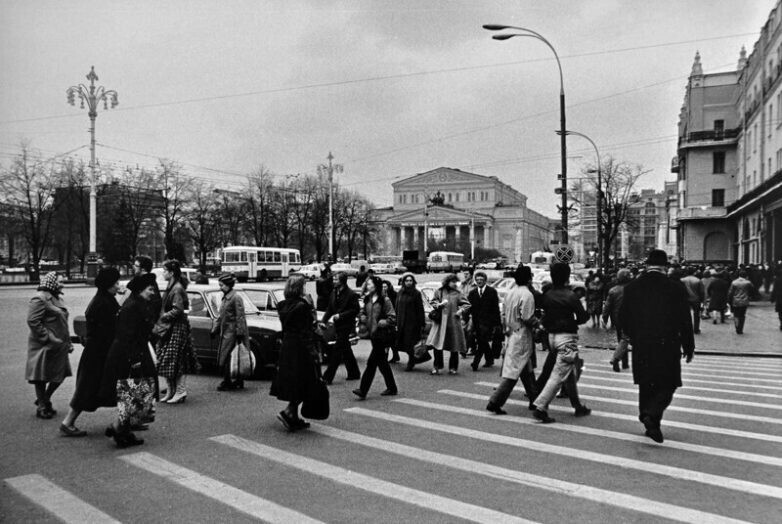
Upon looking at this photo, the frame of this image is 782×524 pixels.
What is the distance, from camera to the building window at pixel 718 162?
2482 inches

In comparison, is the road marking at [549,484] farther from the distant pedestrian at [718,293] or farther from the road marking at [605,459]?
the distant pedestrian at [718,293]

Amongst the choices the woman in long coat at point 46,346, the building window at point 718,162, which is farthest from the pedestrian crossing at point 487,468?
the building window at point 718,162

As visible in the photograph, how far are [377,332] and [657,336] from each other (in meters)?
3.96

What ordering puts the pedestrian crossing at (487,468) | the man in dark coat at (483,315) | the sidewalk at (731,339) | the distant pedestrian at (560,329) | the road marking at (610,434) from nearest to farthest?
1. the pedestrian crossing at (487,468)
2. the road marking at (610,434)
3. the distant pedestrian at (560,329)
4. the man in dark coat at (483,315)
5. the sidewalk at (731,339)

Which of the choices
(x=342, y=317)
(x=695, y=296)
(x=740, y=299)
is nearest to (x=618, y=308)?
(x=342, y=317)

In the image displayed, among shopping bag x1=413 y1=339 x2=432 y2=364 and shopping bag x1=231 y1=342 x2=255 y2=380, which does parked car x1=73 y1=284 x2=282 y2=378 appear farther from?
shopping bag x1=413 y1=339 x2=432 y2=364

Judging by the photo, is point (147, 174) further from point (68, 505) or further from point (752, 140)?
point (68, 505)

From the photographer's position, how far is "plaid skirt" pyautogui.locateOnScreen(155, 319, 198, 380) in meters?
9.41

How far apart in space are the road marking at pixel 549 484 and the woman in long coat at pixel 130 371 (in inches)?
83.6

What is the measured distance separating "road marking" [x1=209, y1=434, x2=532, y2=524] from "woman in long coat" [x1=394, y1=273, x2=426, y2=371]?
18.6 feet

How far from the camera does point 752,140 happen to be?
51.8 meters

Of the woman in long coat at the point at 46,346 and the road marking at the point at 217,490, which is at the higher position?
the woman in long coat at the point at 46,346

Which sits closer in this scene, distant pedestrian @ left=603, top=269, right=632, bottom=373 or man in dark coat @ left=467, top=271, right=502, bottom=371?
distant pedestrian @ left=603, top=269, right=632, bottom=373

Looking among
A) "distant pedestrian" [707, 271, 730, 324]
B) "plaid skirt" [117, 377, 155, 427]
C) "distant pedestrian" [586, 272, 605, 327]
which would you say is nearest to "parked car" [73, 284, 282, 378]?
"plaid skirt" [117, 377, 155, 427]
